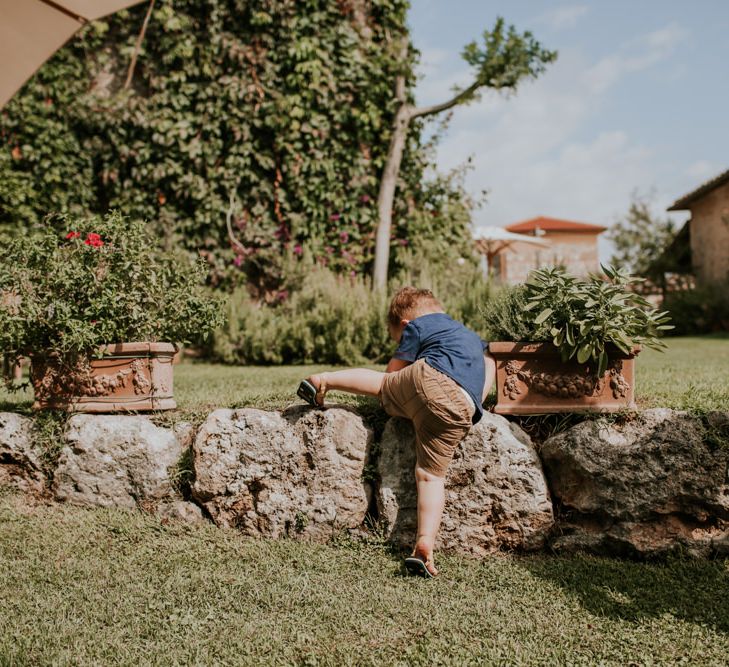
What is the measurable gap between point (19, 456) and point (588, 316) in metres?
3.20

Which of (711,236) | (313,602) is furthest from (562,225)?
(313,602)

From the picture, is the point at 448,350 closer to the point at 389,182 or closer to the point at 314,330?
the point at 314,330

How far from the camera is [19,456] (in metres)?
3.87

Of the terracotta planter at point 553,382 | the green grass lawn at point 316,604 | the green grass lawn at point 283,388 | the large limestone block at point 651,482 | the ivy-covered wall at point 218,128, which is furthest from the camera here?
the ivy-covered wall at point 218,128

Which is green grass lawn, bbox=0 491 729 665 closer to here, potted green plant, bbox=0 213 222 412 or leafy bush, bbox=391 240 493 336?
potted green plant, bbox=0 213 222 412

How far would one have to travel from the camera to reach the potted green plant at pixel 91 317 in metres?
3.77

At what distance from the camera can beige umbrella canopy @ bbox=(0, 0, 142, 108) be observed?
491 cm

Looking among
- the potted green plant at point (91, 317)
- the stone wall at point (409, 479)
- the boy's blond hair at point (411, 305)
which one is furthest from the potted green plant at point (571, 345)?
the potted green plant at point (91, 317)

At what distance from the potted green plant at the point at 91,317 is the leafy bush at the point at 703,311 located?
14.4 meters

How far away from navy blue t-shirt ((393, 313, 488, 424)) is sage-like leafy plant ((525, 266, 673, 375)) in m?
0.35

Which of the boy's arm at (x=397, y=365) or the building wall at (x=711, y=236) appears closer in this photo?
the boy's arm at (x=397, y=365)

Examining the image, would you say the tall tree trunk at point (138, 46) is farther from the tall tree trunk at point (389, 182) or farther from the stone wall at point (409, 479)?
the stone wall at point (409, 479)

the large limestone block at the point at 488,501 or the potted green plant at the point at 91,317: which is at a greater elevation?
the potted green plant at the point at 91,317

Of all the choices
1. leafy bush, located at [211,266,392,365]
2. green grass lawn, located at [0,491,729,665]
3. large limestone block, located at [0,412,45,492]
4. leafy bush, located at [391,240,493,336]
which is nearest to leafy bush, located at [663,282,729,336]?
leafy bush, located at [391,240,493,336]
